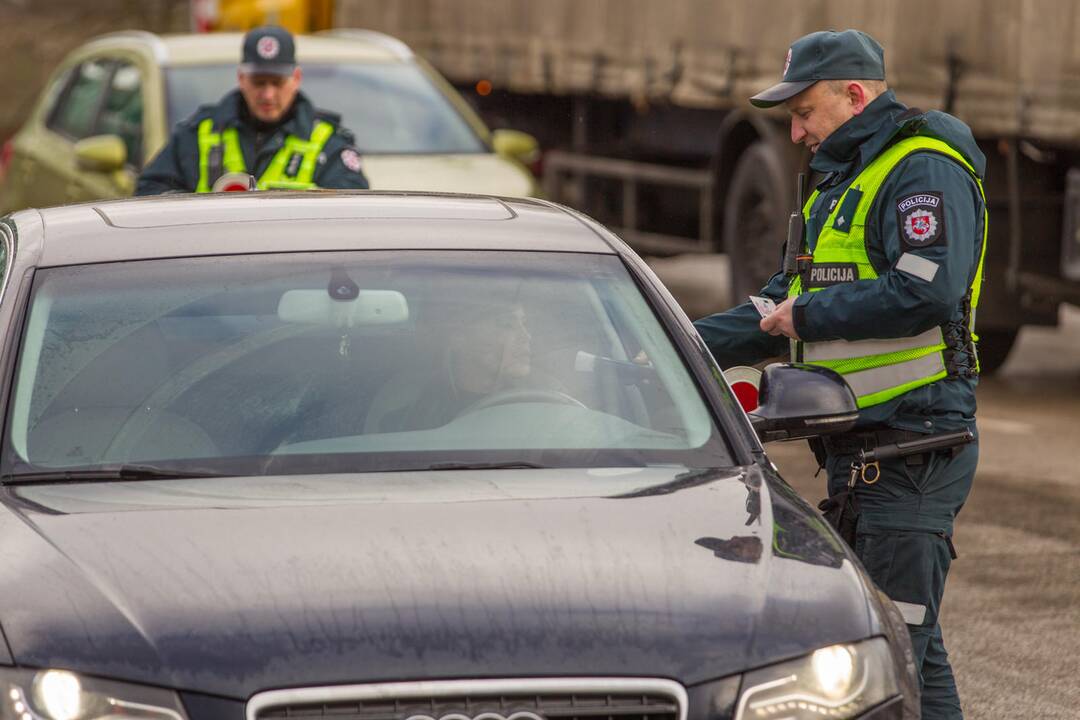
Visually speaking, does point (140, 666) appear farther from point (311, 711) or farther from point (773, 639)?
point (773, 639)

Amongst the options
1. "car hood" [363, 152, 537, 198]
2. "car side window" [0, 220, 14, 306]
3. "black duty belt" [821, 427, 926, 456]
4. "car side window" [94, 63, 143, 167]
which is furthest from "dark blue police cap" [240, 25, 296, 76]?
"black duty belt" [821, 427, 926, 456]

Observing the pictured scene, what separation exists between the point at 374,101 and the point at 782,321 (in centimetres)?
664

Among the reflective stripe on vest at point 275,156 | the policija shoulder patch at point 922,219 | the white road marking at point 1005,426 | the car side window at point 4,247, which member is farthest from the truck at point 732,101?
the car side window at point 4,247

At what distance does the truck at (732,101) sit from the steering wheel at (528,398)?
20.7 ft

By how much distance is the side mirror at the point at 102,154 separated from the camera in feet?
34.2

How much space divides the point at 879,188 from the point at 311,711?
2.19 metres

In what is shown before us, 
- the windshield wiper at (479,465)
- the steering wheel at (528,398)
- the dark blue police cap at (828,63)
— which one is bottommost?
the windshield wiper at (479,465)

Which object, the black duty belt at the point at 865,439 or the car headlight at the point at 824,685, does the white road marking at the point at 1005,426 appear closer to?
the black duty belt at the point at 865,439

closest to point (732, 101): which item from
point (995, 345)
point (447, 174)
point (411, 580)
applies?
point (995, 345)

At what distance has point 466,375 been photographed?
461 centimetres

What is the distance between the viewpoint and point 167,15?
3488cm

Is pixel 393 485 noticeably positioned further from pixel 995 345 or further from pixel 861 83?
pixel 995 345

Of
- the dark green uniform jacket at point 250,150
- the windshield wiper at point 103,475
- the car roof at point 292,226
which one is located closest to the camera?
the windshield wiper at point 103,475

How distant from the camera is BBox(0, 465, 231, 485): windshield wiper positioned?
13.9 ft
